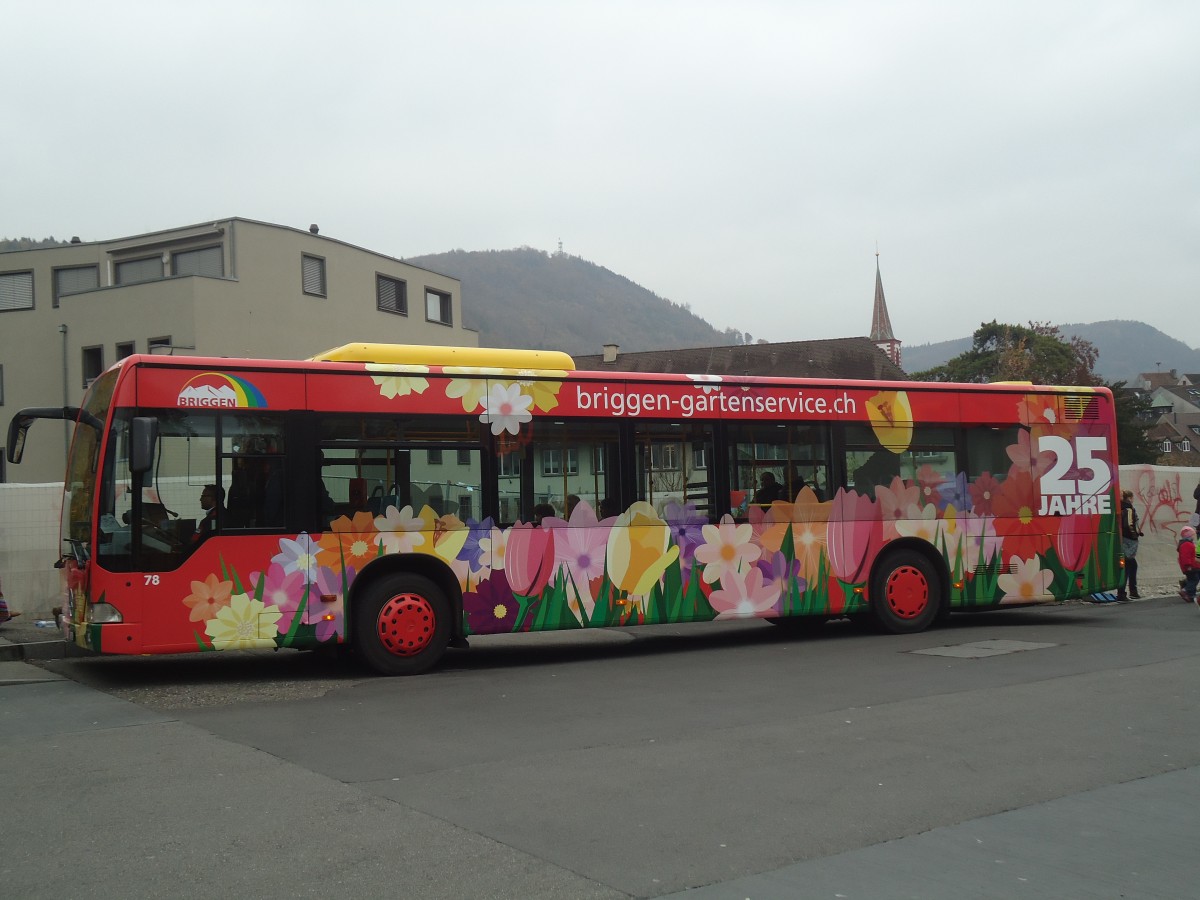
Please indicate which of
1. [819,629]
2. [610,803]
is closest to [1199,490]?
[819,629]

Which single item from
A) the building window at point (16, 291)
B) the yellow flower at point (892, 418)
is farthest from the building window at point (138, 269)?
the yellow flower at point (892, 418)

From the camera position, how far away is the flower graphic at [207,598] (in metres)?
10.5

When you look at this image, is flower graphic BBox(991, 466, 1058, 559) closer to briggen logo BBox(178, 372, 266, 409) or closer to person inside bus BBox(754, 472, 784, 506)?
person inside bus BBox(754, 472, 784, 506)

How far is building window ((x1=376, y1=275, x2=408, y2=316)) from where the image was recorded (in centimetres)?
4272

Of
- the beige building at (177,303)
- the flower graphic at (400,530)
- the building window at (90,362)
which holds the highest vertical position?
the beige building at (177,303)

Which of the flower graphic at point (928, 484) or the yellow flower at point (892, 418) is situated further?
the flower graphic at point (928, 484)

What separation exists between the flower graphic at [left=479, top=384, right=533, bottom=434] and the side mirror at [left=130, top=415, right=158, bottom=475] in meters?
3.25

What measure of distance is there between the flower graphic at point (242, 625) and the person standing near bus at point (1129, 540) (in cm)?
1334

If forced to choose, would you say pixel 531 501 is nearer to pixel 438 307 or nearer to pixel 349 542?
pixel 349 542

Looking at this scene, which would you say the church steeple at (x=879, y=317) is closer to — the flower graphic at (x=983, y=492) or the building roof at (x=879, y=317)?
the building roof at (x=879, y=317)

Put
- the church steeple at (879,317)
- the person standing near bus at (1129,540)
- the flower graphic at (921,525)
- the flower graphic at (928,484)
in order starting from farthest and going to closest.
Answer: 1. the church steeple at (879,317)
2. the person standing near bus at (1129,540)
3. the flower graphic at (928,484)
4. the flower graphic at (921,525)

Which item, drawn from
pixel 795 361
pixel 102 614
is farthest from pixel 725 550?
pixel 795 361

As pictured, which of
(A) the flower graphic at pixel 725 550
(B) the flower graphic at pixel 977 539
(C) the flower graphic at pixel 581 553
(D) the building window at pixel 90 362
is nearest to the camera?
(C) the flower graphic at pixel 581 553

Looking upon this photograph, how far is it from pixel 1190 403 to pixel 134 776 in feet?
522
